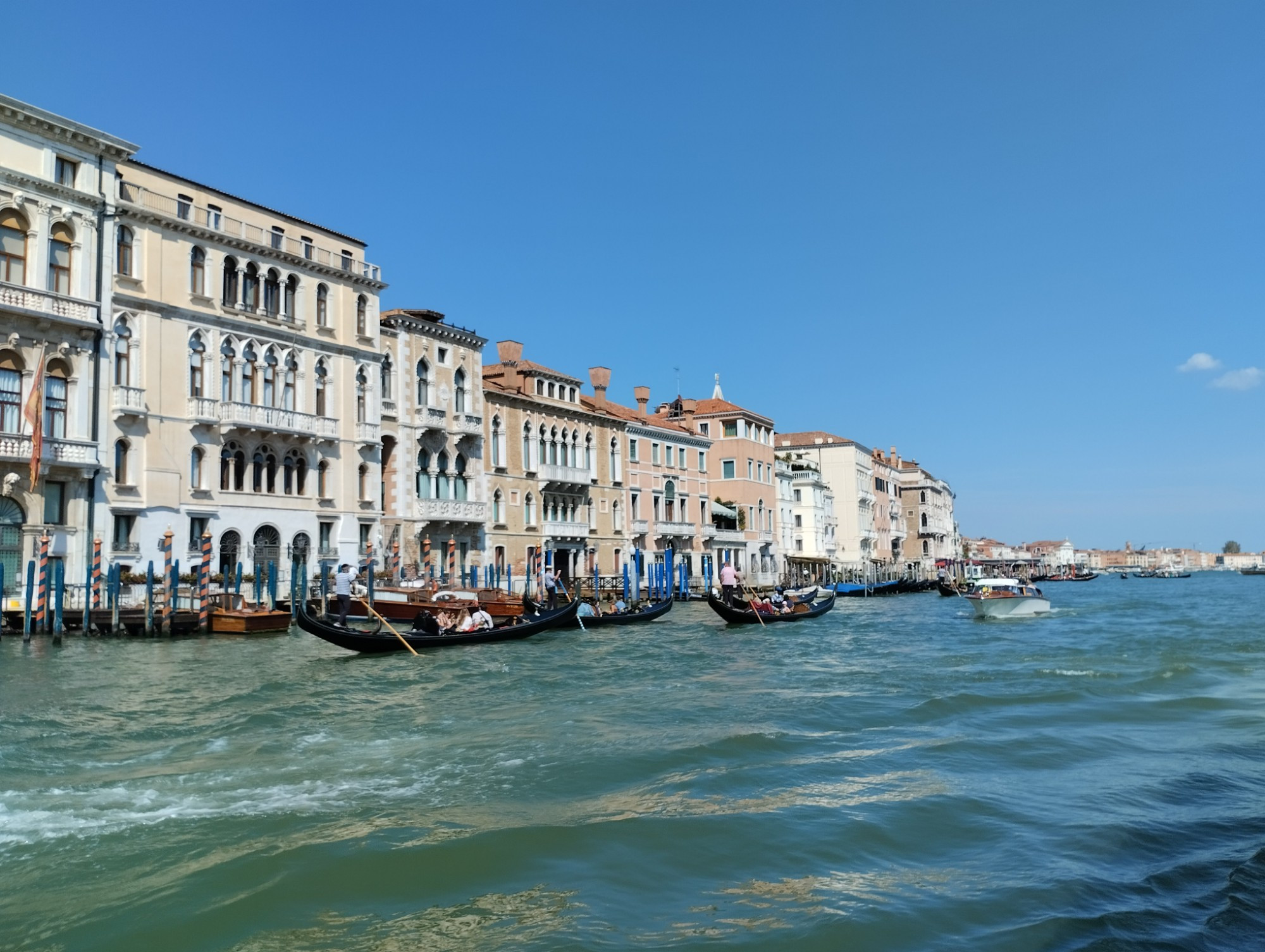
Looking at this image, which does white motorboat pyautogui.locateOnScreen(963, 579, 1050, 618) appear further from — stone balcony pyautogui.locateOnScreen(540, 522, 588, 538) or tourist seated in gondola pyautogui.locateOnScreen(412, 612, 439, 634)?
tourist seated in gondola pyautogui.locateOnScreen(412, 612, 439, 634)

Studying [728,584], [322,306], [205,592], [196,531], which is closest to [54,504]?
[196,531]

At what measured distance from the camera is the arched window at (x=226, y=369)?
2386cm

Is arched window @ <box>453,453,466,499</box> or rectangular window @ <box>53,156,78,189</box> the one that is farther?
arched window @ <box>453,453,466,499</box>

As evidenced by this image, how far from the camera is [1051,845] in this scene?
580cm

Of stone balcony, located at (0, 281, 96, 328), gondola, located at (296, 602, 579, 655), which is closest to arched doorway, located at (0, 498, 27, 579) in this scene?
stone balcony, located at (0, 281, 96, 328)

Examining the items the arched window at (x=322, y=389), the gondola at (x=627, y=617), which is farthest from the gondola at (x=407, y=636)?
the arched window at (x=322, y=389)

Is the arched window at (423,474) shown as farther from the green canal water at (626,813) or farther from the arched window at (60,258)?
the green canal water at (626,813)

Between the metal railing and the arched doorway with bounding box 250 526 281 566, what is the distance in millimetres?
6596

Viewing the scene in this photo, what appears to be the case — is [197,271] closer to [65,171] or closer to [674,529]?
[65,171]

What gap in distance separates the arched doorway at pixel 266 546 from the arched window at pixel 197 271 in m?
5.48

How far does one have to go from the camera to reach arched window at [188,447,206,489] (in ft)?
75.6

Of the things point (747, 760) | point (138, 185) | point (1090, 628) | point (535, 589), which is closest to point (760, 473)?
point (535, 589)

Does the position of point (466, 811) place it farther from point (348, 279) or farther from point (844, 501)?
point (844, 501)

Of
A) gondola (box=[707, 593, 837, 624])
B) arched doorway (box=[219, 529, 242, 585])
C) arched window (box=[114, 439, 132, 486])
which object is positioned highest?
arched window (box=[114, 439, 132, 486])
